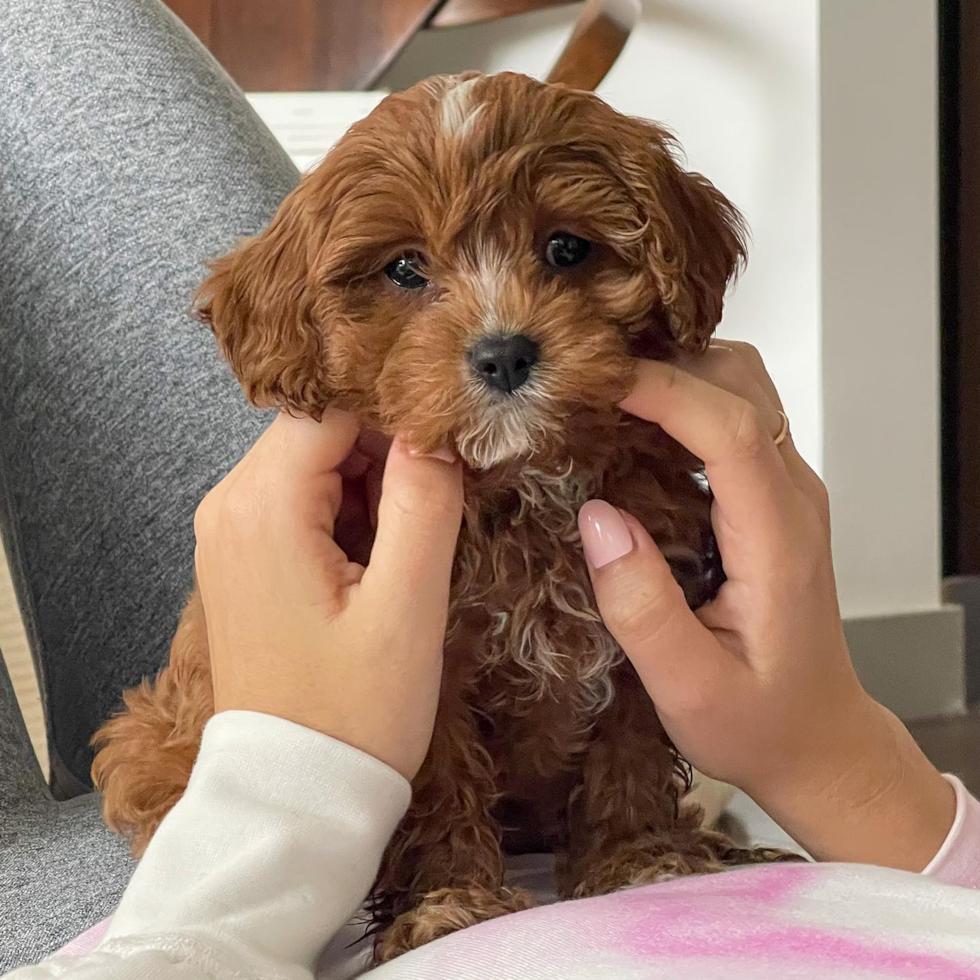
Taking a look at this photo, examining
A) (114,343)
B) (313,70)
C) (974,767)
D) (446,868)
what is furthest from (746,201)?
(446,868)

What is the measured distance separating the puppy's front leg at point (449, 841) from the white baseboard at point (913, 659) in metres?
2.93

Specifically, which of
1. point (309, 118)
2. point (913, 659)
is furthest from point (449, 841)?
point (913, 659)

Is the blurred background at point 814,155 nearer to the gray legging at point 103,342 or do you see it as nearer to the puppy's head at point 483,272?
the gray legging at point 103,342

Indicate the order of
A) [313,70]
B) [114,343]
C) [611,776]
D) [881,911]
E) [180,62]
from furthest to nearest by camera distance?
[313,70] < [180,62] < [114,343] < [611,776] < [881,911]

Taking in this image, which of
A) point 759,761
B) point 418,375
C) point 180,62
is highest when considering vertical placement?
point 180,62

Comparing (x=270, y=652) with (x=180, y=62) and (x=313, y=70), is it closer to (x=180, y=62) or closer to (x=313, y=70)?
(x=180, y=62)

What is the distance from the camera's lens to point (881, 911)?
105cm

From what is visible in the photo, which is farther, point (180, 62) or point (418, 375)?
point (180, 62)

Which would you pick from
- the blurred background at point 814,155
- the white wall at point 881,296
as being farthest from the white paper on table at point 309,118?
the white wall at point 881,296

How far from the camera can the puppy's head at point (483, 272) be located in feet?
4.36

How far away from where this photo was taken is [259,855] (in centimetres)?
118

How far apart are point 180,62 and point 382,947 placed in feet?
5.87

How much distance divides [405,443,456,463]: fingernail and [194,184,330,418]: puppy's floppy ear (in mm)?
151

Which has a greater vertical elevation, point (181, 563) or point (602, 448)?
point (602, 448)
